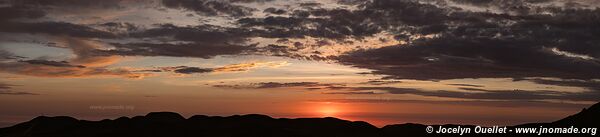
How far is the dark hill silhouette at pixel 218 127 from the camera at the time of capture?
482 feet

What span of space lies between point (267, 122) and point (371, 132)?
1260 inches

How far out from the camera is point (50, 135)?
149 metres

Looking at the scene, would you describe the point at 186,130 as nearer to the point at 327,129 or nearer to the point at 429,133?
the point at 327,129

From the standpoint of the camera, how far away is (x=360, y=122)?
611ft

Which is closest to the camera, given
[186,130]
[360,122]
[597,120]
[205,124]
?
[597,120]

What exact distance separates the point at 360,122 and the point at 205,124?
50.1 meters

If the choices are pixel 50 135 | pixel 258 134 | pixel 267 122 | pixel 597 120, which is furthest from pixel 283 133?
pixel 597 120

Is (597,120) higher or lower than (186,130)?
higher

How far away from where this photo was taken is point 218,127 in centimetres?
16638

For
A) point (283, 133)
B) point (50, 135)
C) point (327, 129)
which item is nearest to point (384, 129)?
point (327, 129)

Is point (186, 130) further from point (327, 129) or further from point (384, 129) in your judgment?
point (384, 129)

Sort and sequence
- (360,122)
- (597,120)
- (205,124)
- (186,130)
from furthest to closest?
1. (360,122)
2. (205,124)
3. (186,130)
4. (597,120)

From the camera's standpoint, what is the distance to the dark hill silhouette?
482ft

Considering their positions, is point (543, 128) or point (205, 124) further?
point (205, 124)
